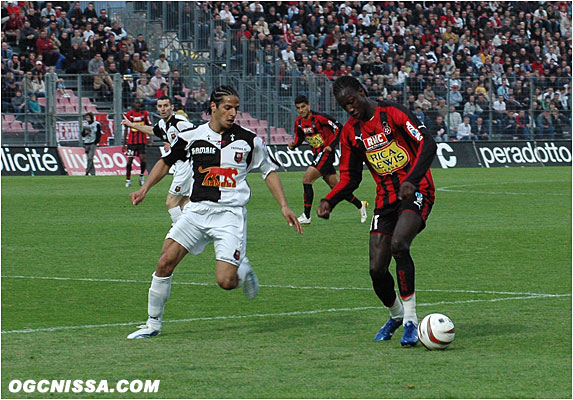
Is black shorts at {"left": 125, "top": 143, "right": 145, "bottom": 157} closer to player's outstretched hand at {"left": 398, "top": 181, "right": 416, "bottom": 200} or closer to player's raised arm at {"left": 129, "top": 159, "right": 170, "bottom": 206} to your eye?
player's raised arm at {"left": 129, "top": 159, "right": 170, "bottom": 206}

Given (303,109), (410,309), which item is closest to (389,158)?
(410,309)

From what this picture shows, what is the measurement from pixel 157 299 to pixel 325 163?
10952mm

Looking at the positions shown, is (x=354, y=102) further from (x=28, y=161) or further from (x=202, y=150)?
(x=28, y=161)

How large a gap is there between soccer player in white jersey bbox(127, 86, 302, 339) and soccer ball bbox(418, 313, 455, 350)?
4.60 feet

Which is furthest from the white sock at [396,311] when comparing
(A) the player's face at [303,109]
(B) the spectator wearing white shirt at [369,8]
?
Result: (B) the spectator wearing white shirt at [369,8]

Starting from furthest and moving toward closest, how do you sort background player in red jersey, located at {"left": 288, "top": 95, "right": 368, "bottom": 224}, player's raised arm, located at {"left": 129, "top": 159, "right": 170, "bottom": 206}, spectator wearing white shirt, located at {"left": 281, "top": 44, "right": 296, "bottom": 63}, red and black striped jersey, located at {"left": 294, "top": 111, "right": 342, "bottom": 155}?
spectator wearing white shirt, located at {"left": 281, "top": 44, "right": 296, "bottom": 63}
red and black striped jersey, located at {"left": 294, "top": 111, "right": 342, "bottom": 155}
background player in red jersey, located at {"left": 288, "top": 95, "right": 368, "bottom": 224}
player's raised arm, located at {"left": 129, "top": 159, "right": 170, "bottom": 206}

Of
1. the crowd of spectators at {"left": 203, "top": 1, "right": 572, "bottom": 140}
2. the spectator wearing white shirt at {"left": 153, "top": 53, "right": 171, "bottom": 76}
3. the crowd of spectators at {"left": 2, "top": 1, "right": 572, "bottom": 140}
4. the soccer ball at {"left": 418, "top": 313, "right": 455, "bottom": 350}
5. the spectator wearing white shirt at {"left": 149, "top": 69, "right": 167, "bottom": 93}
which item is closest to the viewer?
the soccer ball at {"left": 418, "top": 313, "right": 455, "bottom": 350}

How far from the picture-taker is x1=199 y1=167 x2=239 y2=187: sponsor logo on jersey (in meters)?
9.20

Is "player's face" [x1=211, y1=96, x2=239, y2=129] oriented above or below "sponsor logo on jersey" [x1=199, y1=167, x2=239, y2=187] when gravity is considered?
above

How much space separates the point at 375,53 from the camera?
41250 millimetres

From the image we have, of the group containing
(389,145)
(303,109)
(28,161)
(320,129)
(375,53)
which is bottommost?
(28,161)

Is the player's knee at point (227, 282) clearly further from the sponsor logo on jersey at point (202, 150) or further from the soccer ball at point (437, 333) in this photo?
the soccer ball at point (437, 333)

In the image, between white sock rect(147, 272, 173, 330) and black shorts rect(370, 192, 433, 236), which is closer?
black shorts rect(370, 192, 433, 236)

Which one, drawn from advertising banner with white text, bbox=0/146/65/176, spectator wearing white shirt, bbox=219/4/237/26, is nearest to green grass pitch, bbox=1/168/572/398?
advertising banner with white text, bbox=0/146/65/176
